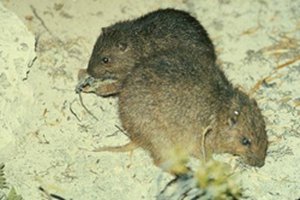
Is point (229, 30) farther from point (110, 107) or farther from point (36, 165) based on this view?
point (36, 165)

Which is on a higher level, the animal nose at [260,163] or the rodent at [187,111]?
the rodent at [187,111]

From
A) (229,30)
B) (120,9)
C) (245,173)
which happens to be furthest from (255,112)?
(120,9)

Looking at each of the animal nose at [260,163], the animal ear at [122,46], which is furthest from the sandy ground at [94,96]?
the animal ear at [122,46]

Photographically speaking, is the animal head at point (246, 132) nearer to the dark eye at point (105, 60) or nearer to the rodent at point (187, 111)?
the rodent at point (187, 111)

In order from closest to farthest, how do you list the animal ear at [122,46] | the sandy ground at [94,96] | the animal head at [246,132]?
the animal head at [246,132] < the sandy ground at [94,96] < the animal ear at [122,46]

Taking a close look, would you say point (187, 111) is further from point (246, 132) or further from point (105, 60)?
point (105, 60)

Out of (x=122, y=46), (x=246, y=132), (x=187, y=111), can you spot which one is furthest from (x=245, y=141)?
(x=122, y=46)

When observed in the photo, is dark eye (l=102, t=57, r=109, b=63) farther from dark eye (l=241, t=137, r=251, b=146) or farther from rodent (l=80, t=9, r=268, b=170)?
dark eye (l=241, t=137, r=251, b=146)
